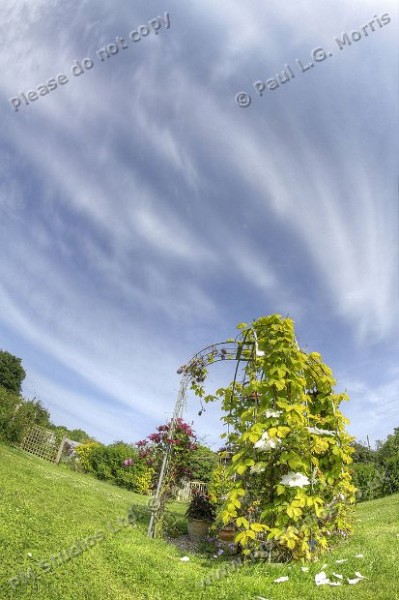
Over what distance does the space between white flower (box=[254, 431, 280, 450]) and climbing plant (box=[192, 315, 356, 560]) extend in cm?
1

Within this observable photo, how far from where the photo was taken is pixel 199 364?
23.7 ft

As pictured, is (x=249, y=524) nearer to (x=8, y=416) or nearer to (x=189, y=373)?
(x=189, y=373)

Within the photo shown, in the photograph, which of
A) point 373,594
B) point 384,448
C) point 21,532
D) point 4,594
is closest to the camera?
point 4,594

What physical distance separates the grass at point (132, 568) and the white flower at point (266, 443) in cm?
132

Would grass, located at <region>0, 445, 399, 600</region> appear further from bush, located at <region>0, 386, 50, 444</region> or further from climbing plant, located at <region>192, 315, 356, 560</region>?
bush, located at <region>0, 386, 50, 444</region>

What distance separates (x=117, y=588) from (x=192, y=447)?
4.14 metres

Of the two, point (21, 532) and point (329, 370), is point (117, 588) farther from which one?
point (329, 370)

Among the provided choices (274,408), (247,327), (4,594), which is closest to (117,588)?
(4,594)

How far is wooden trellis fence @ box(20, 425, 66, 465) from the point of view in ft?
60.0

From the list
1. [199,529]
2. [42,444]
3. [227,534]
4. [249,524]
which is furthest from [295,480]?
[42,444]

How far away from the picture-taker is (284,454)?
497 cm

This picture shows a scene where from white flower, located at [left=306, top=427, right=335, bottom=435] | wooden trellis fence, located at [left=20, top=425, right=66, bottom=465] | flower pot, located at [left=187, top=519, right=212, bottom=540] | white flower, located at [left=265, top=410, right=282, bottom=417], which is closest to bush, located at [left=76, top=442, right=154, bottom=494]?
wooden trellis fence, located at [left=20, top=425, right=66, bottom=465]

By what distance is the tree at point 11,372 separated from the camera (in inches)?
1721

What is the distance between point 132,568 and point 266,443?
2076 mm
